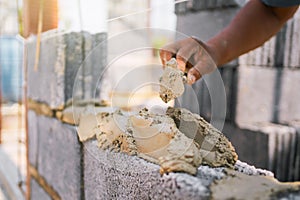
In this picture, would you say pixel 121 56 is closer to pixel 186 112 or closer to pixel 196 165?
pixel 186 112

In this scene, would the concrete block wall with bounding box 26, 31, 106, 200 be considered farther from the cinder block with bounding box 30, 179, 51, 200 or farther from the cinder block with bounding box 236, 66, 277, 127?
the cinder block with bounding box 236, 66, 277, 127

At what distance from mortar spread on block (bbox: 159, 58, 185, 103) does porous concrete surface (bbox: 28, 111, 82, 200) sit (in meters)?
0.61

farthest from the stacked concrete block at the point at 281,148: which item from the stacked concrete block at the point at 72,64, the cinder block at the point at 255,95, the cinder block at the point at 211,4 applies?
the stacked concrete block at the point at 72,64

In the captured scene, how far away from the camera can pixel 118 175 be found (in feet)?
3.71

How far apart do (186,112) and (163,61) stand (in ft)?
0.58

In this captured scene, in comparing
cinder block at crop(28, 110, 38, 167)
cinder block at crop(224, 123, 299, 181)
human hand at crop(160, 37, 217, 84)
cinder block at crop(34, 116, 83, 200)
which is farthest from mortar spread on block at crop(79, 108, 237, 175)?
cinder block at crop(224, 123, 299, 181)

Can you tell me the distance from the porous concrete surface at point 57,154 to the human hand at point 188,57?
1.96 ft

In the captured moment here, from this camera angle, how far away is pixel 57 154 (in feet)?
6.05

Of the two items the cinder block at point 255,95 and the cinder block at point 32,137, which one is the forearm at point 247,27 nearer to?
the cinder block at point 255,95

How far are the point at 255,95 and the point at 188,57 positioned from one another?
1805mm

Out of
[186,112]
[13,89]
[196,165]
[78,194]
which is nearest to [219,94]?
[186,112]

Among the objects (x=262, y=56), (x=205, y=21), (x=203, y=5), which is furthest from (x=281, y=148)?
(x=203, y=5)

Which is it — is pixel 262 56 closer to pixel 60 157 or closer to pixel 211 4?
pixel 211 4

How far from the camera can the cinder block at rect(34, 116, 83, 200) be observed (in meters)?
1.55
